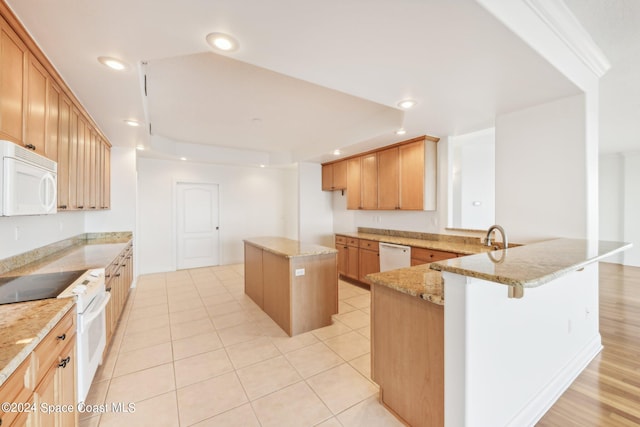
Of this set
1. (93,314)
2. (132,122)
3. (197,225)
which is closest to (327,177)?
(197,225)

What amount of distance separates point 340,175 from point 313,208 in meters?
1.02

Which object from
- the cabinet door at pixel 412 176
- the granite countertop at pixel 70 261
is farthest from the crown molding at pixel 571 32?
the granite countertop at pixel 70 261

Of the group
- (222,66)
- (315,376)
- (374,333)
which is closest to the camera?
(374,333)

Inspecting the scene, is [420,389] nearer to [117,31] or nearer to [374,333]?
[374,333]

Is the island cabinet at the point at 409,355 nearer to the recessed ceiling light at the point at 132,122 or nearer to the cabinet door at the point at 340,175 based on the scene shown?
the recessed ceiling light at the point at 132,122

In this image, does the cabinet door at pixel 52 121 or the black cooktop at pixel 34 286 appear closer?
the black cooktop at pixel 34 286

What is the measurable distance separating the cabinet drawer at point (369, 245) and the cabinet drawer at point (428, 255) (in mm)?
777

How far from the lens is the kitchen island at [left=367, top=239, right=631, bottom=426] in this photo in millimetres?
1264

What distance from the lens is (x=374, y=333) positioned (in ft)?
6.09

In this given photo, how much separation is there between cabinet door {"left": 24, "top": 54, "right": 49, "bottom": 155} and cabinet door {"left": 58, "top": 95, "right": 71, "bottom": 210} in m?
0.36

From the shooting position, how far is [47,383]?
3.74ft

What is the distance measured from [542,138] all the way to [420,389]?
8.09 feet

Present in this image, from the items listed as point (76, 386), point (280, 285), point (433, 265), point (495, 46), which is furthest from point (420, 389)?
point (495, 46)

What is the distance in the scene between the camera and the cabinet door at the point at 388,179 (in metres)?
4.20
